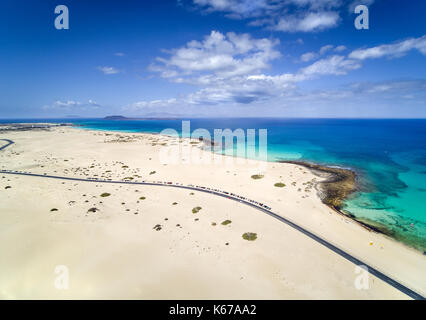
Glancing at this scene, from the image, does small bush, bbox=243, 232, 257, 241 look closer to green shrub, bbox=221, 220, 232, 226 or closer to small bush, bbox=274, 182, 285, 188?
green shrub, bbox=221, 220, 232, 226

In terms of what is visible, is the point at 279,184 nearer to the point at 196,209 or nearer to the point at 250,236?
the point at 250,236

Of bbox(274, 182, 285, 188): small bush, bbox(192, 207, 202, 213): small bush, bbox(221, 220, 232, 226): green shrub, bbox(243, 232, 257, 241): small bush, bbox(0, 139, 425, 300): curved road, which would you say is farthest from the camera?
bbox(274, 182, 285, 188): small bush

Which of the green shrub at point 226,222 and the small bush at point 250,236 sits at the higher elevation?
the green shrub at point 226,222

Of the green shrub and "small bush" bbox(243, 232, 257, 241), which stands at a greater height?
the green shrub

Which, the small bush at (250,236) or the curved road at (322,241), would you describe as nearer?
the curved road at (322,241)

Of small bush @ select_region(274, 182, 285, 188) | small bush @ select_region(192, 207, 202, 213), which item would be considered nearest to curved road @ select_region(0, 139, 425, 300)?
small bush @ select_region(192, 207, 202, 213)

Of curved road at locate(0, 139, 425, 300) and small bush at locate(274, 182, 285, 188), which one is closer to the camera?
curved road at locate(0, 139, 425, 300)

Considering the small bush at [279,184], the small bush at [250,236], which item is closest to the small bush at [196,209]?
the small bush at [250,236]

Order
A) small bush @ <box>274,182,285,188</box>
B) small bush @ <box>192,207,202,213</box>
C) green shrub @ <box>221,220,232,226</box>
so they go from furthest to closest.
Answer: small bush @ <box>274,182,285,188</box>
small bush @ <box>192,207,202,213</box>
green shrub @ <box>221,220,232,226</box>

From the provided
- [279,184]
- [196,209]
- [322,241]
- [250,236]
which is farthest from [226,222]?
[279,184]

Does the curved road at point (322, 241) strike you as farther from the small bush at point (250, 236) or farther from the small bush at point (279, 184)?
the small bush at point (279, 184)
